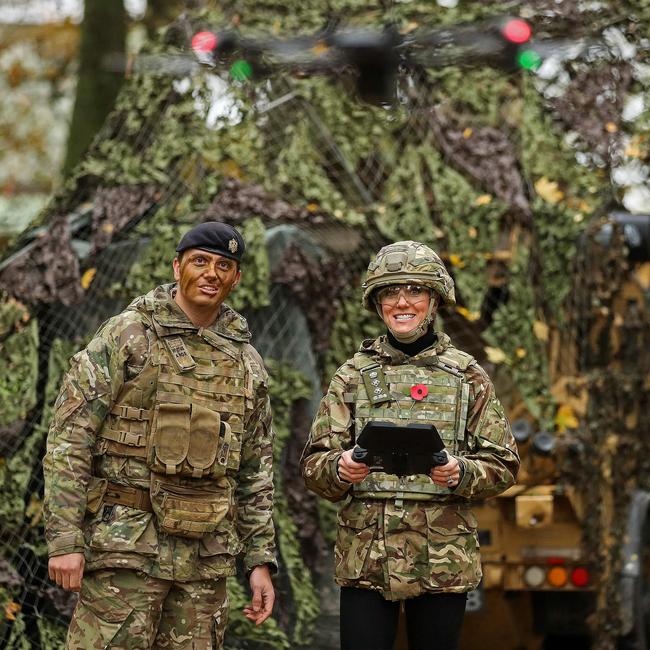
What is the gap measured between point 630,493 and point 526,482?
0.94 m

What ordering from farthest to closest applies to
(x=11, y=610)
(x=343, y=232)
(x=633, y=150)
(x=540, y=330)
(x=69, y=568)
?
(x=633, y=150)
(x=343, y=232)
(x=540, y=330)
(x=11, y=610)
(x=69, y=568)

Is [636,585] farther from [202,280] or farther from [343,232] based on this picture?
[202,280]

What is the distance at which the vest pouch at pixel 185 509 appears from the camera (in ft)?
12.1

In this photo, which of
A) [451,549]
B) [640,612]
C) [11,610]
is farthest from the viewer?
[640,612]

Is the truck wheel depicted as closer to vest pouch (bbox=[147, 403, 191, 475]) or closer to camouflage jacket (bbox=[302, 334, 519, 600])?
camouflage jacket (bbox=[302, 334, 519, 600])

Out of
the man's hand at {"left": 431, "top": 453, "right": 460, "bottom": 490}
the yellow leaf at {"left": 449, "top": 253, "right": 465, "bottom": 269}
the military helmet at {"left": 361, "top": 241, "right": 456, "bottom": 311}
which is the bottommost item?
the man's hand at {"left": 431, "top": 453, "right": 460, "bottom": 490}

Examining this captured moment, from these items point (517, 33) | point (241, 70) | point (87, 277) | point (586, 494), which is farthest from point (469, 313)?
point (87, 277)

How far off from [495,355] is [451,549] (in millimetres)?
2562

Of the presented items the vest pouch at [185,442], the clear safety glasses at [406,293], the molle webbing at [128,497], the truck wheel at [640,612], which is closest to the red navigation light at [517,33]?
the truck wheel at [640,612]

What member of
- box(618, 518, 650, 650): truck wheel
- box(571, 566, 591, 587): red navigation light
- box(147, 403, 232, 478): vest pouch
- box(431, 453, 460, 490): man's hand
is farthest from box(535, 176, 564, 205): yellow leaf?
box(147, 403, 232, 478): vest pouch

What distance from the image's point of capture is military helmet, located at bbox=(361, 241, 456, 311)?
3.84 m

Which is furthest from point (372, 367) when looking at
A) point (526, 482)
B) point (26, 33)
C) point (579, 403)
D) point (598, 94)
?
point (26, 33)

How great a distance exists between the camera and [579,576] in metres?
5.80

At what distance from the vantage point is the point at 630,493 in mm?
6434
